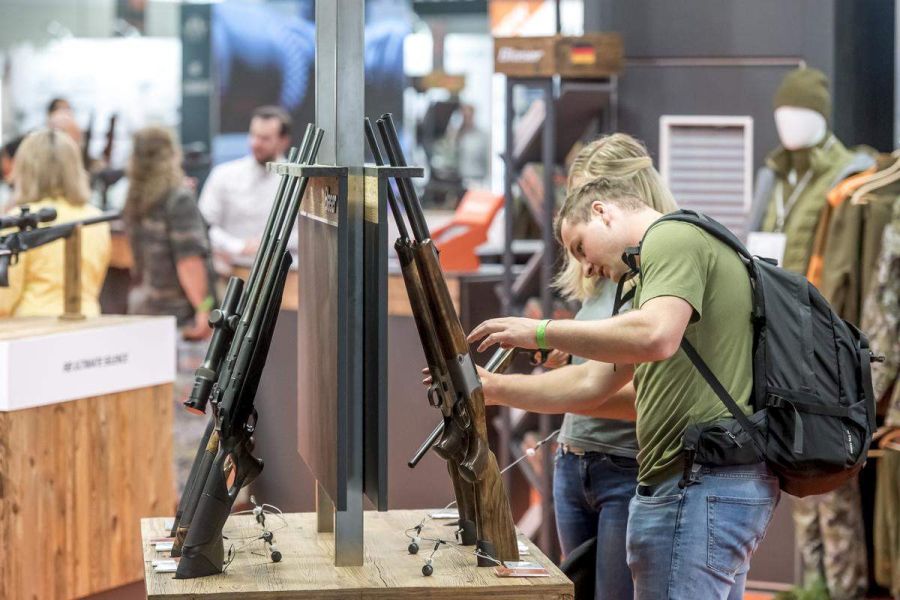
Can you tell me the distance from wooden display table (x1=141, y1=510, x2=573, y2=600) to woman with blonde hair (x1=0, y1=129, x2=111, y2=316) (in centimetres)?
254

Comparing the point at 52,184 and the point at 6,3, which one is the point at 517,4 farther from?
the point at 52,184

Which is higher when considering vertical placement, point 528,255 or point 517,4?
point 517,4

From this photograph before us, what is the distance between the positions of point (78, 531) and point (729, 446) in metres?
2.54

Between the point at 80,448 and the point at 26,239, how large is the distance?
69cm

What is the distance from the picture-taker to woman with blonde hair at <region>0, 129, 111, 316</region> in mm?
4930

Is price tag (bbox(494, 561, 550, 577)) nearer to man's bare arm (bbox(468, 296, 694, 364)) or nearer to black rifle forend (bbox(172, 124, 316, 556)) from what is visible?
man's bare arm (bbox(468, 296, 694, 364))

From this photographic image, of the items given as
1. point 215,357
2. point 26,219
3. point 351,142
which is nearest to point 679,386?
point 351,142

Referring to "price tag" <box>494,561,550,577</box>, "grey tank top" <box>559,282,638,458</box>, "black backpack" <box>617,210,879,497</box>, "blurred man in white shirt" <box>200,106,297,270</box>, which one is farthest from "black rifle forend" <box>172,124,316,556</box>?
"blurred man in white shirt" <box>200,106,297,270</box>

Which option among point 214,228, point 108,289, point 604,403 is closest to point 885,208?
point 604,403

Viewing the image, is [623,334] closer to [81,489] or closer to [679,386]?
[679,386]

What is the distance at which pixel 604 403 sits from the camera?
120 inches

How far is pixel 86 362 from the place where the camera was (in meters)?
4.31

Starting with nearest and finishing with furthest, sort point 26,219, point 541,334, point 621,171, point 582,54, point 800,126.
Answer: point 541,334 → point 621,171 → point 26,219 → point 800,126 → point 582,54

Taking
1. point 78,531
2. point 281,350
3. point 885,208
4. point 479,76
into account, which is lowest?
point 78,531
